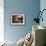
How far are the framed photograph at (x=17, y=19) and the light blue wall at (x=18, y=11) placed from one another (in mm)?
158

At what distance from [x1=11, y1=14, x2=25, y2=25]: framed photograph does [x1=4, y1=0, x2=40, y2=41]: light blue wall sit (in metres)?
0.16

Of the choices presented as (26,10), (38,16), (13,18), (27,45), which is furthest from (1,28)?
(27,45)

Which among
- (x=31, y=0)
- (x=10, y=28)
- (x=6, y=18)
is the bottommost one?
(x=10, y=28)

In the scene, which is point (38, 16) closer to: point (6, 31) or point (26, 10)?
point (26, 10)

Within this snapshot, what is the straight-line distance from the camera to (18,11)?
5.36 meters

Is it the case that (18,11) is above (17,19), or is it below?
above

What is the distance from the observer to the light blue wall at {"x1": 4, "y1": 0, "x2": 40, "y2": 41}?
210 inches

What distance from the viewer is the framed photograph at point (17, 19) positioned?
17.6 feet

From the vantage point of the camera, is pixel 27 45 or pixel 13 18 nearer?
pixel 27 45

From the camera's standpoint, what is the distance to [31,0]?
17.7ft

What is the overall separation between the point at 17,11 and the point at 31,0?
0.71 meters

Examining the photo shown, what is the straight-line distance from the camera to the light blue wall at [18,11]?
17.5 feet

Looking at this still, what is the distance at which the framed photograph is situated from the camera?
537 cm

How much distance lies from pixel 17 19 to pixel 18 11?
32 cm
